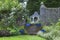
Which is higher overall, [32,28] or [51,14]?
[51,14]

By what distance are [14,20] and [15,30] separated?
1.00 m

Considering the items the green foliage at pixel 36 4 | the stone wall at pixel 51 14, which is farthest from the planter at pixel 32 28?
the green foliage at pixel 36 4

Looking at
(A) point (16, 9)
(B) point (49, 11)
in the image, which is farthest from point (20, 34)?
(B) point (49, 11)

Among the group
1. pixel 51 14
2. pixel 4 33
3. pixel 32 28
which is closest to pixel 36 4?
pixel 51 14

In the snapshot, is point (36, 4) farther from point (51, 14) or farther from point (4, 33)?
point (4, 33)

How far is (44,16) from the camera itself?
21.8 meters

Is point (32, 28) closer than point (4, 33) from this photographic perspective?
No

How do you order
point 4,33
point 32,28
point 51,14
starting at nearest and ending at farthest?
point 4,33, point 32,28, point 51,14

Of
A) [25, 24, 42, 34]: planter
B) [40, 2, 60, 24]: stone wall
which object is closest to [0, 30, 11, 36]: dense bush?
[25, 24, 42, 34]: planter

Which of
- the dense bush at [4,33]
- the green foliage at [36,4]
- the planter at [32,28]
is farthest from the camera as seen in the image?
the green foliage at [36,4]

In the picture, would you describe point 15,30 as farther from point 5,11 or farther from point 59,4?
point 59,4

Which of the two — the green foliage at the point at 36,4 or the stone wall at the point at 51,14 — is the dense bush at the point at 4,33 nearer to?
the stone wall at the point at 51,14

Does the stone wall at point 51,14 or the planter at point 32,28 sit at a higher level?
the stone wall at point 51,14

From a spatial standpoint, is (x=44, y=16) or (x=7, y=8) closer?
(x=7, y=8)
